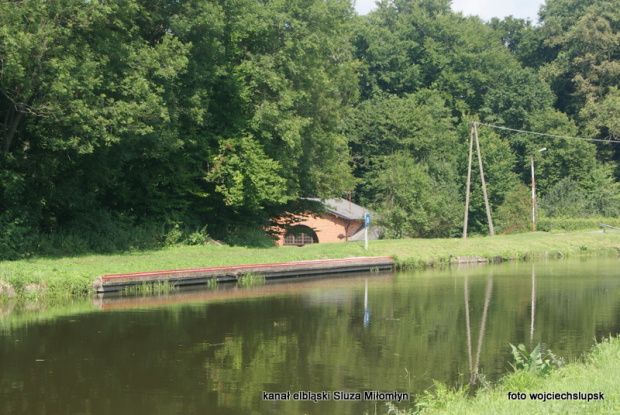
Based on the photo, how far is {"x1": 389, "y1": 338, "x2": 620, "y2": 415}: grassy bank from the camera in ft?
29.5

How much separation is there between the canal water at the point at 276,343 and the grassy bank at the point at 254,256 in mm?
1454

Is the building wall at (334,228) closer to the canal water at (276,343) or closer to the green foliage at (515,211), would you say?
the green foliage at (515,211)

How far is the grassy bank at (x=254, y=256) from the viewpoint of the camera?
2238 cm

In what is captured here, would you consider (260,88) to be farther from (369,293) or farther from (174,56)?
(369,293)

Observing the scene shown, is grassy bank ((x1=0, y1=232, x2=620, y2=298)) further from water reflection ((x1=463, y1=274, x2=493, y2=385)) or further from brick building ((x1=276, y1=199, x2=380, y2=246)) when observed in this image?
brick building ((x1=276, y1=199, x2=380, y2=246))

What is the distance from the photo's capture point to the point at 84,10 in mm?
24953

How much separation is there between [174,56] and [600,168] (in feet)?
186

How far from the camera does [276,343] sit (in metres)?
16.1

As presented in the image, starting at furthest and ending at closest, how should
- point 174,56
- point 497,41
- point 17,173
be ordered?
point 497,41
point 174,56
point 17,173

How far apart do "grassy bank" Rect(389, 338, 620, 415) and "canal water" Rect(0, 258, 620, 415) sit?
101 centimetres

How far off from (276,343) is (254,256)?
14866 millimetres

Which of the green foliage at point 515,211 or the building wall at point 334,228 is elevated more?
the green foliage at point 515,211

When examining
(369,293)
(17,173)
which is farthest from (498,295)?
(17,173)

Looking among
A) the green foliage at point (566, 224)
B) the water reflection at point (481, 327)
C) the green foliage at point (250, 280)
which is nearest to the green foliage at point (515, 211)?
the green foliage at point (566, 224)
